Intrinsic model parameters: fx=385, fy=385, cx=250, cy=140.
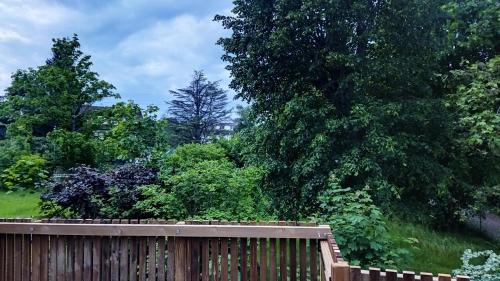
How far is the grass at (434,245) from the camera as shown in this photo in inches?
276

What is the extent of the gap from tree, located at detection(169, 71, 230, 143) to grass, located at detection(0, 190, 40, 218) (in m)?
14.1

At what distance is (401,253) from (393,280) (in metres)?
1.70

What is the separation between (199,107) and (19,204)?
16237mm

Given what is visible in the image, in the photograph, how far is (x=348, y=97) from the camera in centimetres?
782

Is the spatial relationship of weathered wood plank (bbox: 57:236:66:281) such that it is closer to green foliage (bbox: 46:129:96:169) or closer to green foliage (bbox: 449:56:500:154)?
green foliage (bbox: 449:56:500:154)

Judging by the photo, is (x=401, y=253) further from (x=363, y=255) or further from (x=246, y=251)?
(x=246, y=251)

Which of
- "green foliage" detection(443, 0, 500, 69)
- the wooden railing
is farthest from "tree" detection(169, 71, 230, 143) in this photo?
the wooden railing

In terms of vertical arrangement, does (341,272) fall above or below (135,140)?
below

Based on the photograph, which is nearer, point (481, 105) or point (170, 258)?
point (170, 258)

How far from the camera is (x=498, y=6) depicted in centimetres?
850

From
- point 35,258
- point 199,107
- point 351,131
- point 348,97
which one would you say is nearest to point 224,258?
point 35,258

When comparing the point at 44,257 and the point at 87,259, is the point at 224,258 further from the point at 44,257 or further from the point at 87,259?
the point at 44,257

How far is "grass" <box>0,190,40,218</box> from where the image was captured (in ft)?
27.7

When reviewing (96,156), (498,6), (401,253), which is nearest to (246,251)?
(401,253)
